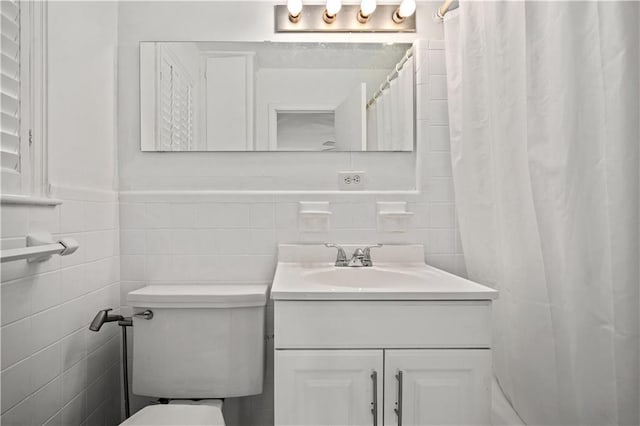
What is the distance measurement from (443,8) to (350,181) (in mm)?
809

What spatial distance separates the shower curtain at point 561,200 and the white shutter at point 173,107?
1.15 m

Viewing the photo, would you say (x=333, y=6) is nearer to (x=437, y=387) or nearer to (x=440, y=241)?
(x=440, y=241)

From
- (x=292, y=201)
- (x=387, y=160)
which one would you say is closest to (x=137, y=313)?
(x=292, y=201)

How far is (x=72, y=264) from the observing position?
1335 millimetres

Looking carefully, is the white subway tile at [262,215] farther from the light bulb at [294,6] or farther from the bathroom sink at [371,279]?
the light bulb at [294,6]

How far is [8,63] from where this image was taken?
1.09m

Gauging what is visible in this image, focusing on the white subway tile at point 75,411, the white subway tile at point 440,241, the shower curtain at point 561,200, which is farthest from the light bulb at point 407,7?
the white subway tile at point 75,411

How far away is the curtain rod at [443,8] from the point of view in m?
1.65

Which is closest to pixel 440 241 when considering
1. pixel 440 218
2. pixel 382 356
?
pixel 440 218

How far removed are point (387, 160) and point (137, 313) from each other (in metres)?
1.15

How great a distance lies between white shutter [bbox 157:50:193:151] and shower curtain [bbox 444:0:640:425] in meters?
1.15

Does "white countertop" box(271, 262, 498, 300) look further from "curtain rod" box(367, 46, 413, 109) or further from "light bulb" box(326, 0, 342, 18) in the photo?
"light bulb" box(326, 0, 342, 18)

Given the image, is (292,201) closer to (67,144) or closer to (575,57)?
(67,144)

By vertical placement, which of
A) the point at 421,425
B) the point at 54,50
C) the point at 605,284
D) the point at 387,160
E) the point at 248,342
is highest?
the point at 54,50
